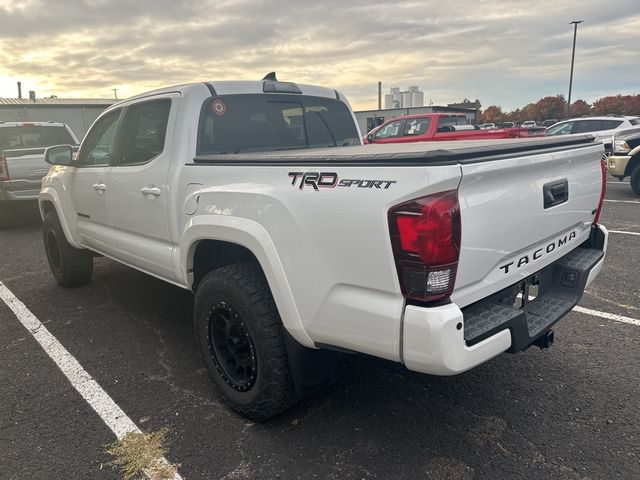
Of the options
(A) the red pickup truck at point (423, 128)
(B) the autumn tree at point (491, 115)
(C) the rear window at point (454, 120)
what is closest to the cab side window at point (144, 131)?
(A) the red pickup truck at point (423, 128)

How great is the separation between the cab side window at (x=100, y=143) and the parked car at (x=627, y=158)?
31.9 feet

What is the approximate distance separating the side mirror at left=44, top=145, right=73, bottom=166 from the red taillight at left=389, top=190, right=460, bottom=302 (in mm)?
3835

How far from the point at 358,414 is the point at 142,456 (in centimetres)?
119

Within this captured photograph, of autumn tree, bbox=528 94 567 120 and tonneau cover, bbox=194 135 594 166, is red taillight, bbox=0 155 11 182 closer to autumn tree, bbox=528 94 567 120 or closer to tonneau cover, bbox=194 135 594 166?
tonneau cover, bbox=194 135 594 166

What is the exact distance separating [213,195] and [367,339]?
1.23m

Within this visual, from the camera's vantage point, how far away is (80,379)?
334cm

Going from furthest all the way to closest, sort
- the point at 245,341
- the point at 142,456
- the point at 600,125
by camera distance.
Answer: the point at 600,125, the point at 245,341, the point at 142,456

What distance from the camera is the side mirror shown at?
4.64m

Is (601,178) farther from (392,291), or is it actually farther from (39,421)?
(39,421)

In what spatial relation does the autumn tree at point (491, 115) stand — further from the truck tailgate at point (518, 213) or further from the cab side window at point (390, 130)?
the truck tailgate at point (518, 213)

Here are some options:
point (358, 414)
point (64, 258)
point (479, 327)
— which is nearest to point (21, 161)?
point (64, 258)

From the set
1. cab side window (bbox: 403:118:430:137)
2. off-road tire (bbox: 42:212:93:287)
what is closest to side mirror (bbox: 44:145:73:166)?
off-road tire (bbox: 42:212:93:287)

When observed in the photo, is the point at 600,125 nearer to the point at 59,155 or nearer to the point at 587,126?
the point at 587,126

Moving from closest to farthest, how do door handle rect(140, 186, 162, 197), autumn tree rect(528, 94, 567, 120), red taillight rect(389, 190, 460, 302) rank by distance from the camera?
red taillight rect(389, 190, 460, 302) < door handle rect(140, 186, 162, 197) < autumn tree rect(528, 94, 567, 120)
